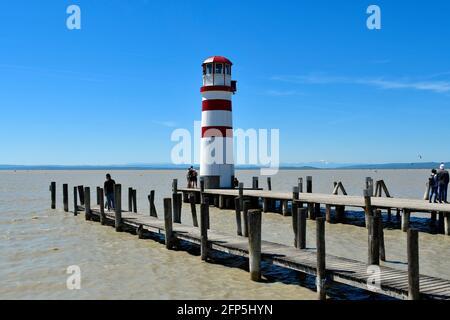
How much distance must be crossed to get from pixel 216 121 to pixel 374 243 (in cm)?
1701

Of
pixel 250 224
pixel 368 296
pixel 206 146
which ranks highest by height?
pixel 206 146

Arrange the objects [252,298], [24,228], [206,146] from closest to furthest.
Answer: [252,298] → [24,228] → [206,146]

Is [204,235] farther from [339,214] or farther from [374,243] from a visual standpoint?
[339,214]

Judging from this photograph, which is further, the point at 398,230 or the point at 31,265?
the point at 398,230

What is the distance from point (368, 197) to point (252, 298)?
9010mm

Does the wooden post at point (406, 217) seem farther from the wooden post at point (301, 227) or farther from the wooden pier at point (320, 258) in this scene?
the wooden post at point (301, 227)

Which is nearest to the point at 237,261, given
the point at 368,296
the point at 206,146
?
the point at 368,296

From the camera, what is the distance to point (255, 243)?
11.0 meters

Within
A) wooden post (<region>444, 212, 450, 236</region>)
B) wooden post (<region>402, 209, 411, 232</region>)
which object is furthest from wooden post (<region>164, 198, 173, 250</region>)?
wooden post (<region>444, 212, 450, 236</region>)

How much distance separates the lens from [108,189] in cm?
2106

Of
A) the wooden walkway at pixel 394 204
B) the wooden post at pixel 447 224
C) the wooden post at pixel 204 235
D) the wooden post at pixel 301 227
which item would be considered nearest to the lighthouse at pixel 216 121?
the wooden walkway at pixel 394 204

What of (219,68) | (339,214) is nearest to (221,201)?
(339,214)
